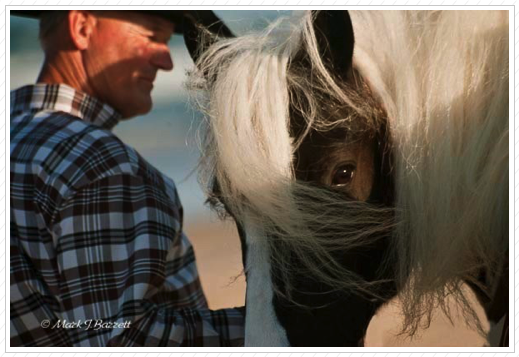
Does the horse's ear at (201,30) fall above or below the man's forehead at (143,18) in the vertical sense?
below

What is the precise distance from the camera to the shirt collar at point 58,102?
4.34 feet

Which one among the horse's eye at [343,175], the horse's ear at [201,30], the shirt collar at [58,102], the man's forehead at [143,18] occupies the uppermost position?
the man's forehead at [143,18]

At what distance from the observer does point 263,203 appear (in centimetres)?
110

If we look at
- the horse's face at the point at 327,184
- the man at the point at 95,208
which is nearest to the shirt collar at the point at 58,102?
the man at the point at 95,208

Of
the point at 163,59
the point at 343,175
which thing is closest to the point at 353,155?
the point at 343,175

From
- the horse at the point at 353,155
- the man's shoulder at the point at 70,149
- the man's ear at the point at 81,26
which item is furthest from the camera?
the man's ear at the point at 81,26

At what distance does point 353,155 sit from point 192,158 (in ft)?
1.07

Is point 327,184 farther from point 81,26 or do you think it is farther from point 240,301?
point 81,26

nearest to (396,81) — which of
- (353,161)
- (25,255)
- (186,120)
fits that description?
(353,161)

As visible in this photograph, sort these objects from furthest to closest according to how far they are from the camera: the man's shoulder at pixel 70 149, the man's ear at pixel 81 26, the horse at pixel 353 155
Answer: the man's ear at pixel 81 26 → the man's shoulder at pixel 70 149 → the horse at pixel 353 155

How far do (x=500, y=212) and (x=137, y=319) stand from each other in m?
0.70

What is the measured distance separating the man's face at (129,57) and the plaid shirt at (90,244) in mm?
118

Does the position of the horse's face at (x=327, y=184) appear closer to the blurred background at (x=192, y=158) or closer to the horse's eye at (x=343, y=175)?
the horse's eye at (x=343, y=175)

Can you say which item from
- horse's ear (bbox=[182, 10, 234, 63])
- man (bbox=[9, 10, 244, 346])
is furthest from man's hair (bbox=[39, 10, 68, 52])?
horse's ear (bbox=[182, 10, 234, 63])
